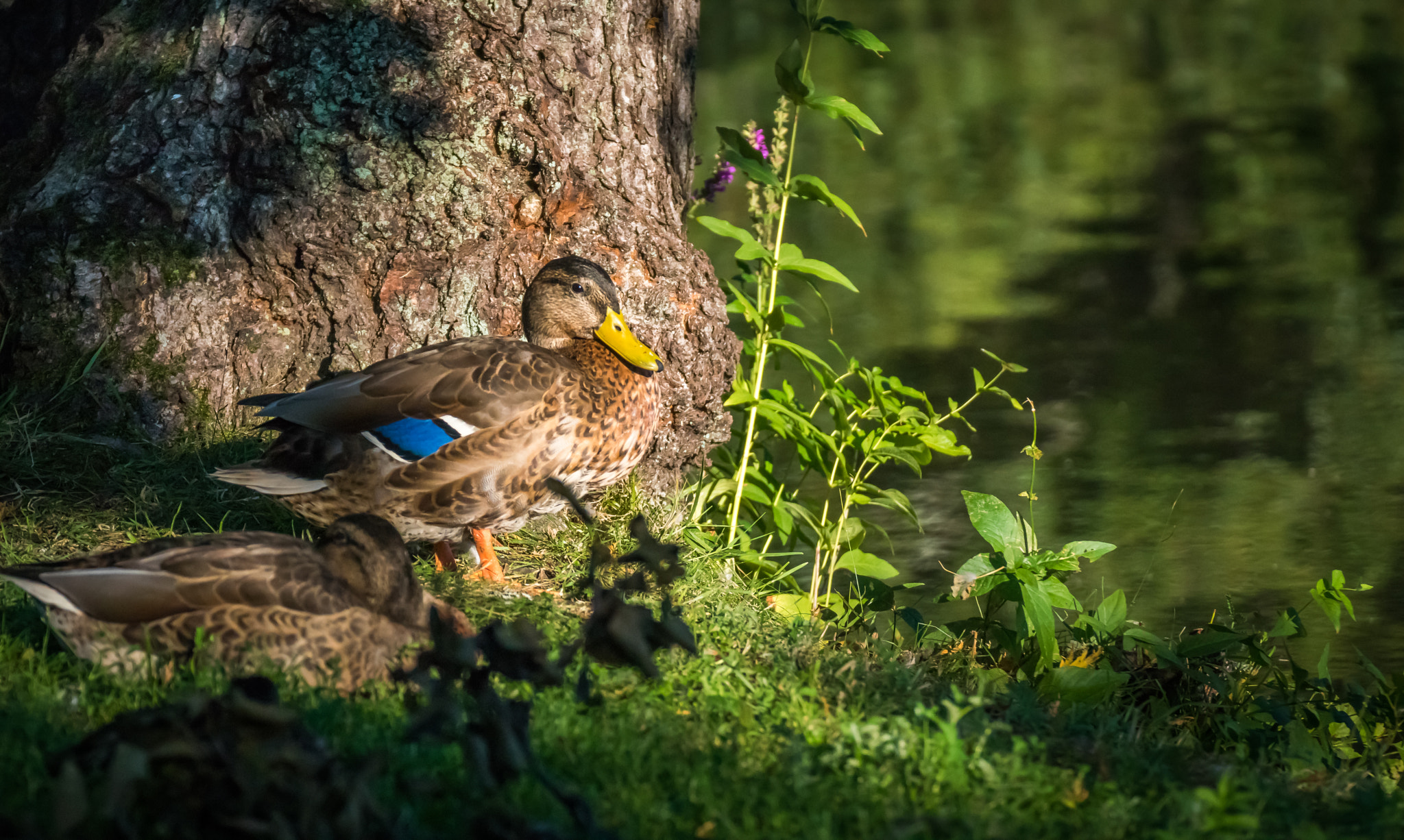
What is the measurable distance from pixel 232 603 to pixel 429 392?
3.07 feet

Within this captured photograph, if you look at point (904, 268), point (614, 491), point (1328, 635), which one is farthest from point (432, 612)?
point (904, 268)

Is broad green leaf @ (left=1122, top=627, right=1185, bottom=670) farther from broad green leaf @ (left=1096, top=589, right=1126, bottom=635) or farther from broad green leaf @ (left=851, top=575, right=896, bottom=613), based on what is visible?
broad green leaf @ (left=851, top=575, right=896, bottom=613)

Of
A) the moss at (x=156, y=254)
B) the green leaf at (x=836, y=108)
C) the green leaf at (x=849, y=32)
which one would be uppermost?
the green leaf at (x=849, y=32)

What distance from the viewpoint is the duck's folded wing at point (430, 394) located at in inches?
150

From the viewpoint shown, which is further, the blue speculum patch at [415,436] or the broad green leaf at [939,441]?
the broad green leaf at [939,441]

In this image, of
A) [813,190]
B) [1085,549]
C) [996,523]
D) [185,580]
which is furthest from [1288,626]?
[185,580]

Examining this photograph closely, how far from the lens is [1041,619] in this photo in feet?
13.1

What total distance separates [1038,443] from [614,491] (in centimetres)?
287

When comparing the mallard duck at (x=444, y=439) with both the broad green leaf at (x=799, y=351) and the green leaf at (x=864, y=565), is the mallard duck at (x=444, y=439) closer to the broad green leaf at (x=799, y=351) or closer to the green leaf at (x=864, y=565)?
the broad green leaf at (x=799, y=351)

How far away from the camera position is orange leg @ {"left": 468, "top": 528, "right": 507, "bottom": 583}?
164 inches

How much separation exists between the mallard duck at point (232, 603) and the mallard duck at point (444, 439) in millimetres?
552

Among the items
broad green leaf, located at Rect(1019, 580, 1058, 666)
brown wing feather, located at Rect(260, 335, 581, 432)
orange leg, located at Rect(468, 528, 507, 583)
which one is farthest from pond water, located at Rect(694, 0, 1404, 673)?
brown wing feather, located at Rect(260, 335, 581, 432)

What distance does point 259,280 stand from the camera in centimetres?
469

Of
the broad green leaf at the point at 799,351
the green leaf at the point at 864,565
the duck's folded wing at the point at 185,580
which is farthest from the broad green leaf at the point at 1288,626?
the duck's folded wing at the point at 185,580
